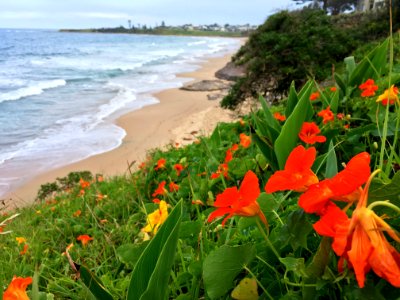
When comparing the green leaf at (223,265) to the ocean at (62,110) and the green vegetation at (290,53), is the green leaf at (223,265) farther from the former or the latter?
the ocean at (62,110)

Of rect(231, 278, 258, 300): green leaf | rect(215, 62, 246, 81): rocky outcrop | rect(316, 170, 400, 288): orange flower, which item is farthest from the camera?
rect(215, 62, 246, 81): rocky outcrop

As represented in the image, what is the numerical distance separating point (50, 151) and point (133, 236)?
297 inches

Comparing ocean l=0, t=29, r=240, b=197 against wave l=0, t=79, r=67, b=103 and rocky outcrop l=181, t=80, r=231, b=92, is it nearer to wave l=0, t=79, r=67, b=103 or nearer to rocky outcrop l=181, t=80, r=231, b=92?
wave l=0, t=79, r=67, b=103

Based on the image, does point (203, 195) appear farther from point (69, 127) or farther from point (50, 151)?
point (69, 127)

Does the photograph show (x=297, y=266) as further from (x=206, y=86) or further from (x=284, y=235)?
(x=206, y=86)

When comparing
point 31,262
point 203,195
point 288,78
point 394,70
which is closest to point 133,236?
point 203,195

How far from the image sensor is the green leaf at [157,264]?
708 mm

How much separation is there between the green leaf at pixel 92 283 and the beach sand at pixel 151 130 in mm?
4119

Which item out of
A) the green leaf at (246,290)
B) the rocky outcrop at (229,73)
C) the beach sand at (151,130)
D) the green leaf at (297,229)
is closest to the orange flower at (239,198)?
the green leaf at (297,229)

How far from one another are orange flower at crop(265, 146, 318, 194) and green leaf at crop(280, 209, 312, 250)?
12 centimetres

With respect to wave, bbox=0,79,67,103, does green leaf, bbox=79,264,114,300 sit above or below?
above

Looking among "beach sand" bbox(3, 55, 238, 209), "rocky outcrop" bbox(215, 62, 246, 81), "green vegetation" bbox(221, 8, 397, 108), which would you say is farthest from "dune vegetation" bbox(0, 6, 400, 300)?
"rocky outcrop" bbox(215, 62, 246, 81)

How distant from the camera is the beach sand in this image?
7250 millimetres

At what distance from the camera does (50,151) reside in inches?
351
